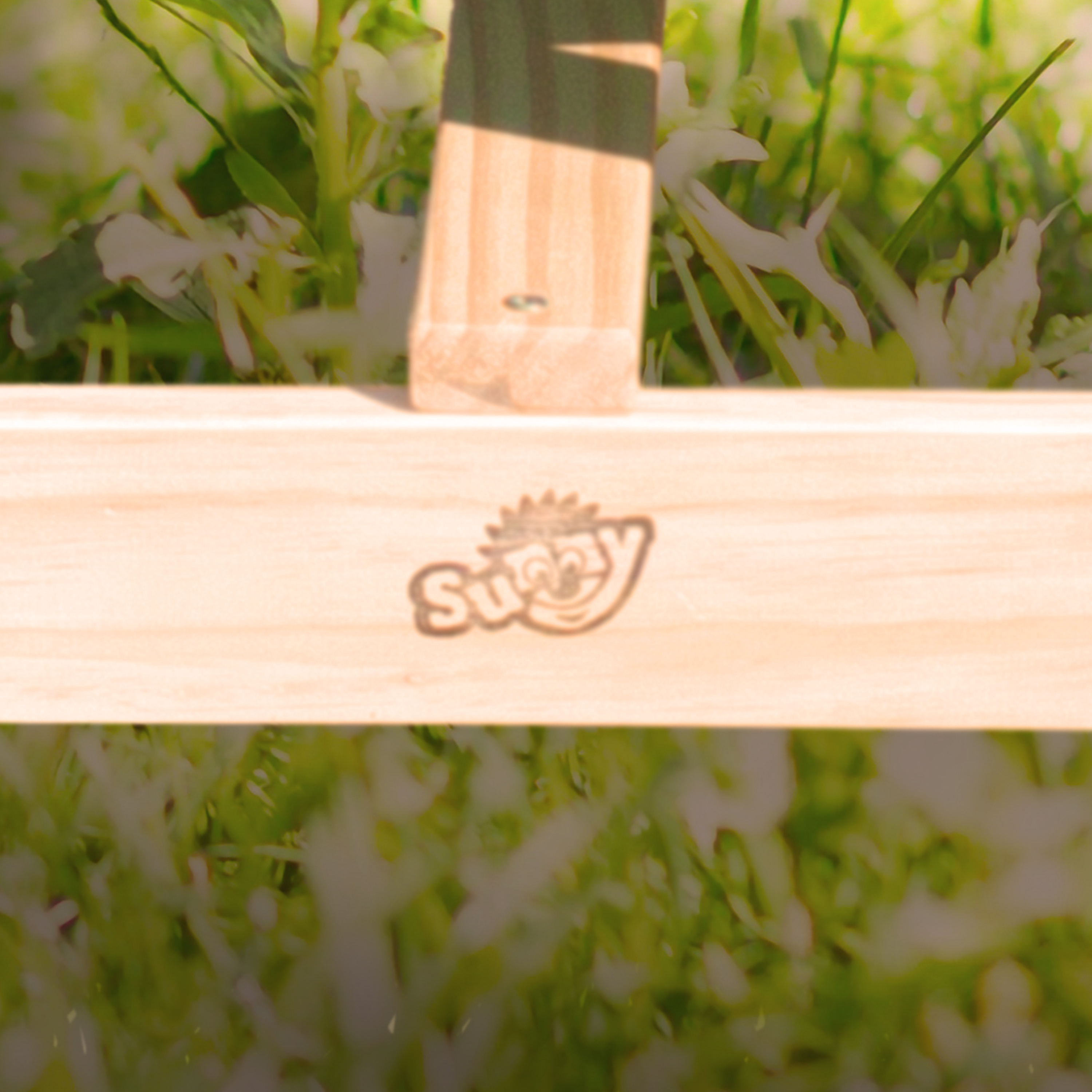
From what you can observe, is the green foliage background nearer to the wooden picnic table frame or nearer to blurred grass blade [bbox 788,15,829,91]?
Result: blurred grass blade [bbox 788,15,829,91]

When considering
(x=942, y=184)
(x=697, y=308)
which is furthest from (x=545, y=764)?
(x=942, y=184)

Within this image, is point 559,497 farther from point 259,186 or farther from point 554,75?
point 259,186

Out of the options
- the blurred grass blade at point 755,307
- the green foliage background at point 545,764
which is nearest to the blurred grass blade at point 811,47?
the green foliage background at point 545,764

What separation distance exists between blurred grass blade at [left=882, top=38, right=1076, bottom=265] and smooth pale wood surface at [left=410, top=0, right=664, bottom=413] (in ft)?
1.21

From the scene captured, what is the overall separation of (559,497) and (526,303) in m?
0.05

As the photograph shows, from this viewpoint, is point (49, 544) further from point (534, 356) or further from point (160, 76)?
point (160, 76)

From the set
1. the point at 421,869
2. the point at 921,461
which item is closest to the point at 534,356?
the point at 921,461

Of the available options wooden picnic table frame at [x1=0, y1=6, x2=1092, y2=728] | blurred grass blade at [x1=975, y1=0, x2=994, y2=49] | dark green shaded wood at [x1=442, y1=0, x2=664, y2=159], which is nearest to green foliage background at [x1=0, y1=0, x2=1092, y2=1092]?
blurred grass blade at [x1=975, y1=0, x2=994, y2=49]

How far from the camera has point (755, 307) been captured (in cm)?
69

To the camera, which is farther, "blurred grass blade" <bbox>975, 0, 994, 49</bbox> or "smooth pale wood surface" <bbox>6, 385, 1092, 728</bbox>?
"blurred grass blade" <bbox>975, 0, 994, 49</bbox>

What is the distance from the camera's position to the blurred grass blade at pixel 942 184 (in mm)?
668

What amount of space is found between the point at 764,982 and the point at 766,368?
1.25 ft

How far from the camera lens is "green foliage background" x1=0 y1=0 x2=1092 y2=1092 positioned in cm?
68

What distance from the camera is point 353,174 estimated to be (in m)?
0.67
